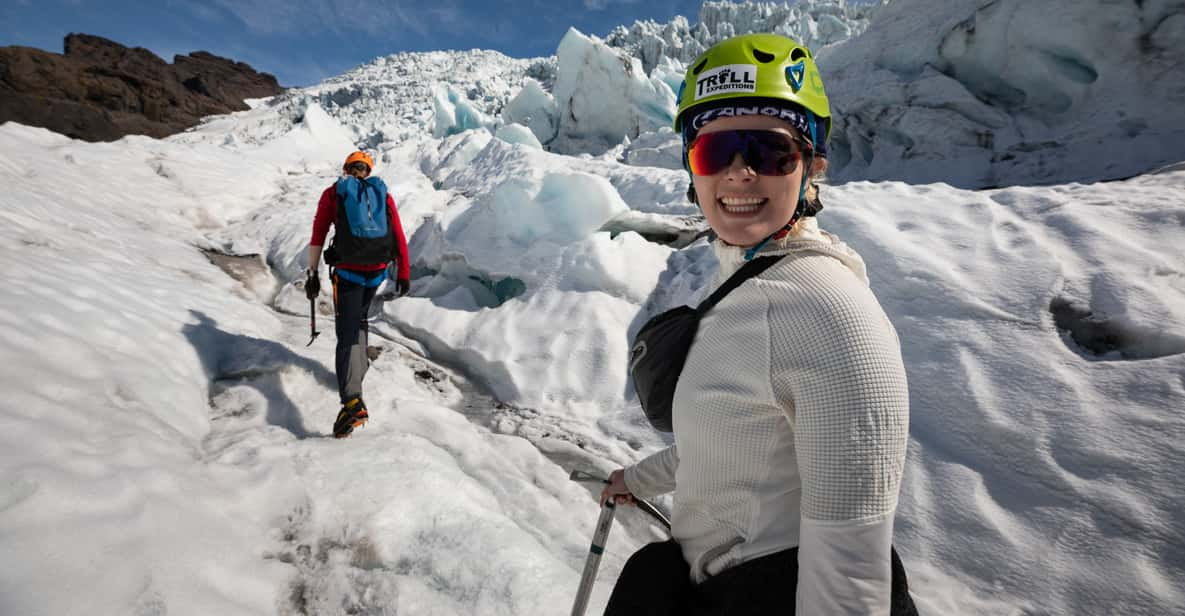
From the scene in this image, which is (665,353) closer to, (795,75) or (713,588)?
(713,588)

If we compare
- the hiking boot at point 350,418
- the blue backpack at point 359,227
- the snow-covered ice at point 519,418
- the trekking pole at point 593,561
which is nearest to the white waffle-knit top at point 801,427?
the trekking pole at point 593,561

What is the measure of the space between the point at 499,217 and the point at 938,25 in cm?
929

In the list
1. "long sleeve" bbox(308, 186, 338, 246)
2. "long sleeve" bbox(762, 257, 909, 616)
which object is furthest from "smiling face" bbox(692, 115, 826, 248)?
"long sleeve" bbox(308, 186, 338, 246)

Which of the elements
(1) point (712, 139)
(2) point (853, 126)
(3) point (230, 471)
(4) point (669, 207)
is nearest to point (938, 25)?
(2) point (853, 126)

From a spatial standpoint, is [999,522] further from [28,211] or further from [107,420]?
[28,211]

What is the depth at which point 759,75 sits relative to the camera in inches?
38.9

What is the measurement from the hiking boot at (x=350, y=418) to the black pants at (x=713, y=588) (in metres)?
2.40

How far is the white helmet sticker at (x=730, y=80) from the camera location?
38.9 inches

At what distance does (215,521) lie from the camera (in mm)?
1857

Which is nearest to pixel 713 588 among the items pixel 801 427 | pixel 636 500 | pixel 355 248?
pixel 801 427

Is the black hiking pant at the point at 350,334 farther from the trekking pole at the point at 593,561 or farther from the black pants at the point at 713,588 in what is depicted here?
the black pants at the point at 713,588

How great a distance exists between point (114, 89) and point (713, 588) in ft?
144

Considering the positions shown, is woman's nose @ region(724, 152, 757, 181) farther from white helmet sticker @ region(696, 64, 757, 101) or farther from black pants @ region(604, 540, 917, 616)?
black pants @ region(604, 540, 917, 616)

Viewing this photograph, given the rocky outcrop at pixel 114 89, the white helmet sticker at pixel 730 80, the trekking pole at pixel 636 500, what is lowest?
the trekking pole at pixel 636 500
